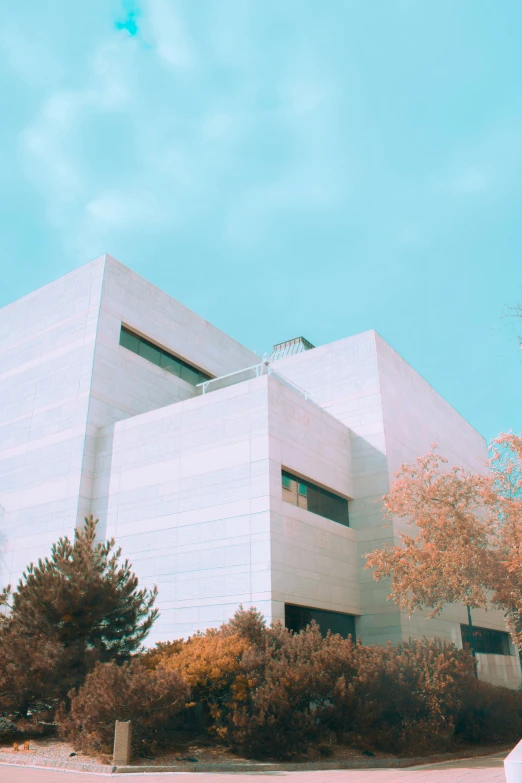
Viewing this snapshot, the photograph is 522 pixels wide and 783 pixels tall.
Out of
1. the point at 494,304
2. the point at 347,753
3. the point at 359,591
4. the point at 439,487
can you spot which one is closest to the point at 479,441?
the point at 359,591

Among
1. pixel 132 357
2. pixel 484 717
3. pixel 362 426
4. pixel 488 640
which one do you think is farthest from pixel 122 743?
pixel 488 640


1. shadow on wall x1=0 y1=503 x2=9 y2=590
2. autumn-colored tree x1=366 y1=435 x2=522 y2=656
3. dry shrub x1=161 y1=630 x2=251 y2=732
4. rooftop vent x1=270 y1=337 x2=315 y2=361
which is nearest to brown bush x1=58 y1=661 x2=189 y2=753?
dry shrub x1=161 y1=630 x2=251 y2=732

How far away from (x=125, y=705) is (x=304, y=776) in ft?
12.6

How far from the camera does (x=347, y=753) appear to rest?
15.0 metres

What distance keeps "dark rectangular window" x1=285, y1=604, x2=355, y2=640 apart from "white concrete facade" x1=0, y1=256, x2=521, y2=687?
41 centimetres

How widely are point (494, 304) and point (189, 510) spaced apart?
15.3m

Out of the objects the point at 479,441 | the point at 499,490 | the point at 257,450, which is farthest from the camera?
the point at 479,441

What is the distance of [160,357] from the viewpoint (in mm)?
30328

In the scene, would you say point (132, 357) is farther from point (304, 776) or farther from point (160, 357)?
point (304, 776)

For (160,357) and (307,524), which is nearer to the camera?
(307,524)

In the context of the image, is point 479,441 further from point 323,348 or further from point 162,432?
point 162,432

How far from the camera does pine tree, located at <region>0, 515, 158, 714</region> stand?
14.6 metres

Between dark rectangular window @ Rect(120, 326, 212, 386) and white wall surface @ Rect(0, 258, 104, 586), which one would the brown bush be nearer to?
white wall surface @ Rect(0, 258, 104, 586)

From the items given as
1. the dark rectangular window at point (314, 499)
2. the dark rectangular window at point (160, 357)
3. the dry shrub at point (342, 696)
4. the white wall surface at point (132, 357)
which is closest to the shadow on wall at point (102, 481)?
the white wall surface at point (132, 357)
